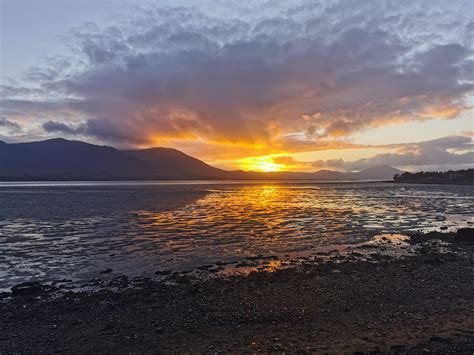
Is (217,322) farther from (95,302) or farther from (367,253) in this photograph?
(367,253)

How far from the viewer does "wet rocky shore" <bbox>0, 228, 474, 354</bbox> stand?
33.2 feet

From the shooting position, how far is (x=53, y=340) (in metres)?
10.7

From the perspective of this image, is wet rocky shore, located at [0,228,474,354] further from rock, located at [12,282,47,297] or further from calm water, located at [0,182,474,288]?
calm water, located at [0,182,474,288]

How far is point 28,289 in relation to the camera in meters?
15.6

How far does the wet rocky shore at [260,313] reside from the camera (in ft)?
33.2

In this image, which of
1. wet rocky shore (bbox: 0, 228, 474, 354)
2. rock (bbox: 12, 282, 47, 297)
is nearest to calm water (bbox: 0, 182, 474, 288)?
rock (bbox: 12, 282, 47, 297)

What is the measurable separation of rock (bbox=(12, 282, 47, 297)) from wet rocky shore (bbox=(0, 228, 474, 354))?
0.04 m

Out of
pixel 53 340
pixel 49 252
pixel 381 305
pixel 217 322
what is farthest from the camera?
pixel 49 252

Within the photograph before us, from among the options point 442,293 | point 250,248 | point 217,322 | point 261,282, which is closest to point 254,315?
point 217,322

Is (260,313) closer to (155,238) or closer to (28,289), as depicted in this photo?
(28,289)

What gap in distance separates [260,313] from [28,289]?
431 inches

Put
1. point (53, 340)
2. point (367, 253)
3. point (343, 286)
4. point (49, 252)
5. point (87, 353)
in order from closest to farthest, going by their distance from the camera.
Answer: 1. point (87, 353)
2. point (53, 340)
3. point (343, 286)
4. point (367, 253)
5. point (49, 252)

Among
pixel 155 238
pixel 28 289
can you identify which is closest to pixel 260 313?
pixel 28 289

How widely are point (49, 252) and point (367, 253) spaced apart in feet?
71.6
